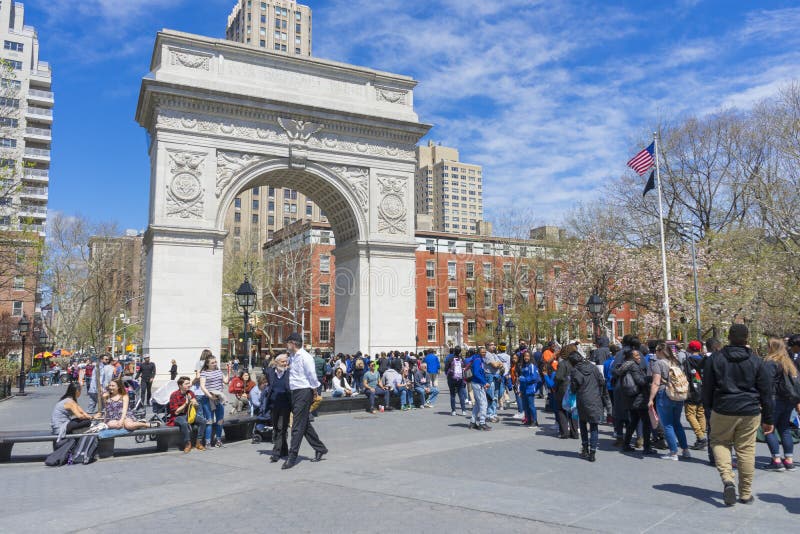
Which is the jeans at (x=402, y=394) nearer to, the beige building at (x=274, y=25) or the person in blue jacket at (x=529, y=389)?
the person in blue jacket at (x=529, y=389)

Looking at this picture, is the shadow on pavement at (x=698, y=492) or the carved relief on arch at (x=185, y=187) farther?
the carved relief on arch at (x=185, y=187)

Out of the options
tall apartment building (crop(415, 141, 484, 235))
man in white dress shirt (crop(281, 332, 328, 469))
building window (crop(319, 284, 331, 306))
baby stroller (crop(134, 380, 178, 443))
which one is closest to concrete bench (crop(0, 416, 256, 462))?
baby stroller (crop(134, 380, 178, 443))

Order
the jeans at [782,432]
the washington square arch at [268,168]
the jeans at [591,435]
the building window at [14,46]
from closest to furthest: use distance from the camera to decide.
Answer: the jeans at [782,432] < the jeans at [591,435] < the washington square arch at [268,168] < the building window at [14,46]

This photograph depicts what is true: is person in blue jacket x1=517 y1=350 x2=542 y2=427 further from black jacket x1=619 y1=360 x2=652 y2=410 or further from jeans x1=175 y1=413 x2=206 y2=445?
jeans x1=175 y1=413 x2=206 y2=445

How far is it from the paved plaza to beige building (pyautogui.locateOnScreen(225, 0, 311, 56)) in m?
88.4

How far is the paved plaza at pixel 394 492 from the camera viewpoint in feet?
19.5

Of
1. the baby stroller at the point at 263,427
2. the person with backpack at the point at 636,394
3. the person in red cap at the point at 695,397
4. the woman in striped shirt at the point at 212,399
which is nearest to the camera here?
the person with backpack at the point at 636,394

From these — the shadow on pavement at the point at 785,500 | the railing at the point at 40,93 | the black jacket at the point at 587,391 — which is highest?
the railing at the point at 40,93

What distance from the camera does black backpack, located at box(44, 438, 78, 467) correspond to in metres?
9.73

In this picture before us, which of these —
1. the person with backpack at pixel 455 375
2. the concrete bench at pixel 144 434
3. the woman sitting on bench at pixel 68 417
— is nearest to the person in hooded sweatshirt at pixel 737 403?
the concrete bench at pixel 144 434

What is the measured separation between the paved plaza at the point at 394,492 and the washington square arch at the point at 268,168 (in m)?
13.9

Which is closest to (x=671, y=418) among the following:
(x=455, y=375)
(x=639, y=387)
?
(x=639, y=387)

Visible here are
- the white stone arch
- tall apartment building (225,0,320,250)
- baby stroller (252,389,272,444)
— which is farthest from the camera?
tall apartment building (225,0,320,250)

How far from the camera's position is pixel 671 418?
9.55 meters
